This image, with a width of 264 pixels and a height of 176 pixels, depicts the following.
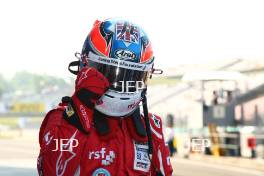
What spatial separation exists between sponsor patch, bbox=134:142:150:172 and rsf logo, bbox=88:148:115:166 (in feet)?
0.41

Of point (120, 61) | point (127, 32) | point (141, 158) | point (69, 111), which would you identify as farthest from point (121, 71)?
point (141, 158)

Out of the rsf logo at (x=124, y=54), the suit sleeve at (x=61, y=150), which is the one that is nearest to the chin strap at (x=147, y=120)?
the rsf logo at (x=124, y=54)

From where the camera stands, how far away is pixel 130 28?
2.54 metres

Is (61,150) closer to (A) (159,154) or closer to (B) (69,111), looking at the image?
(B) (69,111)

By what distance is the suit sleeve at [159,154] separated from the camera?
262 cm

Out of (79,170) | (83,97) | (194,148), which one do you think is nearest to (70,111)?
(83,97)

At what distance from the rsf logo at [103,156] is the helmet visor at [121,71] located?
0.92 feet

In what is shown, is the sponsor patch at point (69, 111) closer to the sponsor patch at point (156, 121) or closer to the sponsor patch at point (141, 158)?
the sponsor patch at point (141, 158)

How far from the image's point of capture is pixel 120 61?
2479 mm

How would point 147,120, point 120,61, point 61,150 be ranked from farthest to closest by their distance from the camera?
point 147,120
point 120,61
point 61,150

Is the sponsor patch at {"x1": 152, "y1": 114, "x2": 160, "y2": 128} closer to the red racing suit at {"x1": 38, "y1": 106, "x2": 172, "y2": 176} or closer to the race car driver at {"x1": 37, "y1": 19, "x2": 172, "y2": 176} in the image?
the race car driver at {"x1": 37, "y1": 19, "x2": 172, "y2": 176}

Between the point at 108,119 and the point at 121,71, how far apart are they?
221mm

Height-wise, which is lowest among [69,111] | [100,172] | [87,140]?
[100,172]

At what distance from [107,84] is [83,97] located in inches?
4.7
